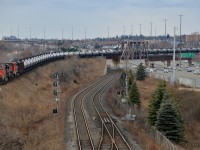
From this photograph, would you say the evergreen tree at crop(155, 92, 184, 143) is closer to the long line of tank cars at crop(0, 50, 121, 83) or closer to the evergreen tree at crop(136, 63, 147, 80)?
the long line of tank cars at crop(0, 50, 121, 83)

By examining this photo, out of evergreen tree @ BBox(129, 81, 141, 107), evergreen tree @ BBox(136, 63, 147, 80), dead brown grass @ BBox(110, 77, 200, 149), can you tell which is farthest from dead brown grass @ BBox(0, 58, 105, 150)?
evergreen tree @ BBox(136, 63, 147, 80)

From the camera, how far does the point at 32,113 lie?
45.4 metres

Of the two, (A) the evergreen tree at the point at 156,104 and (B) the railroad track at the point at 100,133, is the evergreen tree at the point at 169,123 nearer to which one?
(B) the railroad track at the point at 100,133

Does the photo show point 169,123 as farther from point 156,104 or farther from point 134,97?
point 134,97

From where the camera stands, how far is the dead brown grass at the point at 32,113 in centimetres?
3247

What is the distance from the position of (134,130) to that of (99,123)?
509 centimetres

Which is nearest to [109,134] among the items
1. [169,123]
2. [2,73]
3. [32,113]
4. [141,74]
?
[169,123]

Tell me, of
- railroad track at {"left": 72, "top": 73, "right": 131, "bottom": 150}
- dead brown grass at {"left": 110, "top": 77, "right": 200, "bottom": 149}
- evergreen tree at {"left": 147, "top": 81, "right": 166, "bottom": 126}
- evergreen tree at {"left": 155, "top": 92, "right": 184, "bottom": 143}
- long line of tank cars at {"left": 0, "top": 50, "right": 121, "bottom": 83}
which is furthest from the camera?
long line of tank cars at {"left": 0, "top": 50, "right": 121, "bottom": 83}

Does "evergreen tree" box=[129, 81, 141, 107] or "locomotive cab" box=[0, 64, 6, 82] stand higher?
"locomotive cab" box=[0, 64, 6, 82]

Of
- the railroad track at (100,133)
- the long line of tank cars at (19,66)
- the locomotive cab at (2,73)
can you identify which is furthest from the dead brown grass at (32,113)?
the railroad track at (100,133)

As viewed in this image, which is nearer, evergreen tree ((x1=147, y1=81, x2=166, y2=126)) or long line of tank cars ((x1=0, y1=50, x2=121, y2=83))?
evergreen tree ((x1=147, y1=81, x2=166, y2=126))

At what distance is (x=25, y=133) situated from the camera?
1480 inches

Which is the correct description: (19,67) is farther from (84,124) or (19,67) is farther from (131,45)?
(131,45)

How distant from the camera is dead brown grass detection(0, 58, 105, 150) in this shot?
107 ft
